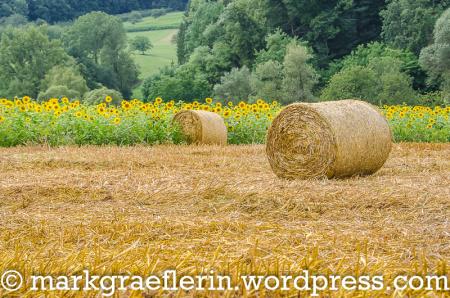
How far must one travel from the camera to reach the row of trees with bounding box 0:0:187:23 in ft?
311

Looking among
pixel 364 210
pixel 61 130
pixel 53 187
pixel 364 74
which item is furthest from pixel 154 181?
pixel 364 74

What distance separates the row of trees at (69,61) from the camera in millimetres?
61656

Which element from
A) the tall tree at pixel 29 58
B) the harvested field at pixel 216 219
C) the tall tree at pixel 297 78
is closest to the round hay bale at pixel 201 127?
the harvested field at pixel 216 219

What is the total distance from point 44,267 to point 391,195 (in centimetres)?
401

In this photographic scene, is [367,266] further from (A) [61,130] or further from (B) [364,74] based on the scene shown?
(B) [364,74]

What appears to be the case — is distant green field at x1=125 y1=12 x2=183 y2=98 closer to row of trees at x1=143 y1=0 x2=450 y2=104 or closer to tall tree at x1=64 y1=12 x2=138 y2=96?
tall tree at x1=64 y1=12 x2=138 y2=96

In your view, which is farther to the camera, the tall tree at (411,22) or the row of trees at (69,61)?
the row of trees at (69,61)

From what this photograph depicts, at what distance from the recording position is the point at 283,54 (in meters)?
52.8

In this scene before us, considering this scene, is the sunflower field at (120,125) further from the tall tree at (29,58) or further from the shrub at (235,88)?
the tall tree at (29,58)

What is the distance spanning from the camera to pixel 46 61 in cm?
6631

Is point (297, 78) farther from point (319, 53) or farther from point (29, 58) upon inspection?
point (29, 58)

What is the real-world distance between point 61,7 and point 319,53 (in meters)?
56.6

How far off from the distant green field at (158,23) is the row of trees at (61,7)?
5.61 metres

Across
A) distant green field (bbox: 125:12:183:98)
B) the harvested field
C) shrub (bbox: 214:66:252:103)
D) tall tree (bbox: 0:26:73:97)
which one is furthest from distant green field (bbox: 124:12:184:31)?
the harvested field
